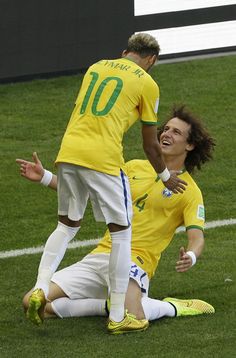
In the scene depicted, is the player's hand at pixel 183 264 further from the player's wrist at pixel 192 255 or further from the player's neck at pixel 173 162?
the player's neck at pixel 173 162

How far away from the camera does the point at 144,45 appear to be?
799 centimetres

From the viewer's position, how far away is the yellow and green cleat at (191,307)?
27.2 ft

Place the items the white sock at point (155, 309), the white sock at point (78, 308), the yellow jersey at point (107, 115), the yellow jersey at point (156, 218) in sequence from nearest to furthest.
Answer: the yellow jersey at point (107, 115) < the white sock at point (155, 309) < the white sock at point (78, 308) < the yellow jersey at point (156, 218)

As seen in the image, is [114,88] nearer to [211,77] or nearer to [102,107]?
[102,107]

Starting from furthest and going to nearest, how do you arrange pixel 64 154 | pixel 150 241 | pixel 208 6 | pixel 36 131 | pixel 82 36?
pixel 208 6
pixel 82 36
pixel 36 131
pixel 150 241
pixel 64 154

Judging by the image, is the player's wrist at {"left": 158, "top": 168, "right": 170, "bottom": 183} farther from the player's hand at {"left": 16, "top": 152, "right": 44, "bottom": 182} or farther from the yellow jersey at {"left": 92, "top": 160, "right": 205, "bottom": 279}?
the player's hand at {"left": 16, "top": 152, "right": 44, "bottom": 182}

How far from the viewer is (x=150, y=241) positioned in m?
8.38

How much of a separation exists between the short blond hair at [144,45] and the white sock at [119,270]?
42.5 inches

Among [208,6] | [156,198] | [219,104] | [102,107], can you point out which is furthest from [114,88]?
[208,6]

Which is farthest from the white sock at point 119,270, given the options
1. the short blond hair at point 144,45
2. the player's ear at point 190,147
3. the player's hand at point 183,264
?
the short blond hair at point 144,45

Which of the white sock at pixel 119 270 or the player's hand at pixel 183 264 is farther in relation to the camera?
the white sock at pixel 119 270

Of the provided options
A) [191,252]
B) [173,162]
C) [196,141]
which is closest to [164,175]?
[191,252]

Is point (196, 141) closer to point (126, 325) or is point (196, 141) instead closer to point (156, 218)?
point (156, 218)

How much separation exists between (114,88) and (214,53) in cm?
792
